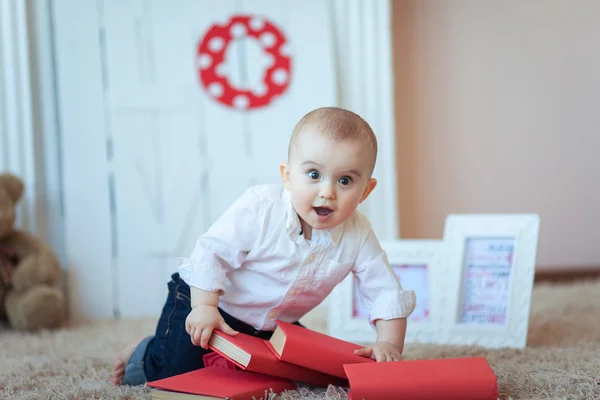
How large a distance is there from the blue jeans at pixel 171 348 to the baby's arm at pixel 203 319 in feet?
0.30

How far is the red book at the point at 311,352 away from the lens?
3.07 ft

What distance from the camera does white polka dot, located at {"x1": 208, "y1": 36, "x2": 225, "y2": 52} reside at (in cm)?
194

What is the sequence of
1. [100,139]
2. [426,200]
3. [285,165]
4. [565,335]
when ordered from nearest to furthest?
1. [285,165]
2. [565,335]
3. [100,139]
4. [426,200]

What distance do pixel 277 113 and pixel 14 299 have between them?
0.90 meters

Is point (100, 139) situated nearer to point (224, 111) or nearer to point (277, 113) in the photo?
point (224, 111)

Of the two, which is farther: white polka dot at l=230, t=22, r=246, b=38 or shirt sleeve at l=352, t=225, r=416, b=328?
white polka dot at l=230, t=22, r=246, b=38

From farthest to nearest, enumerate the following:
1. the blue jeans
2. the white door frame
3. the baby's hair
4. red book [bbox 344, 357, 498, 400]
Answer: the white door frame < the blue jeans < the baby's hair < red book [bbox 344, 357, 498, 400]

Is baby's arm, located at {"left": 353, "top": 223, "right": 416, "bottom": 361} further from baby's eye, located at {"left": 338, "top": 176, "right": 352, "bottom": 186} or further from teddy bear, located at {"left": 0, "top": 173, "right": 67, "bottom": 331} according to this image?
teddy bear, located at {"left": 0, "top": 173, "right": 67, "bottom": 331}

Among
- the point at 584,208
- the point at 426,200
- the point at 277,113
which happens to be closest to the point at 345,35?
the point at 277,113

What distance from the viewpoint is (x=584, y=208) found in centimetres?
223

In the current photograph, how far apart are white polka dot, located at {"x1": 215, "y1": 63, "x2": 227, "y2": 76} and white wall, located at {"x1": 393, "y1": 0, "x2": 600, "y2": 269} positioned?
592mm

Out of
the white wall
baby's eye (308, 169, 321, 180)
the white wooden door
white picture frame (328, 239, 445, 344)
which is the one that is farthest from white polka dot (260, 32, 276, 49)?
baby's eye (308, 169, 321, 180)

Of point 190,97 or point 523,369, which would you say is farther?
point 190,97

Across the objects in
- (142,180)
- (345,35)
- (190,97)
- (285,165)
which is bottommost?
(142,180)
